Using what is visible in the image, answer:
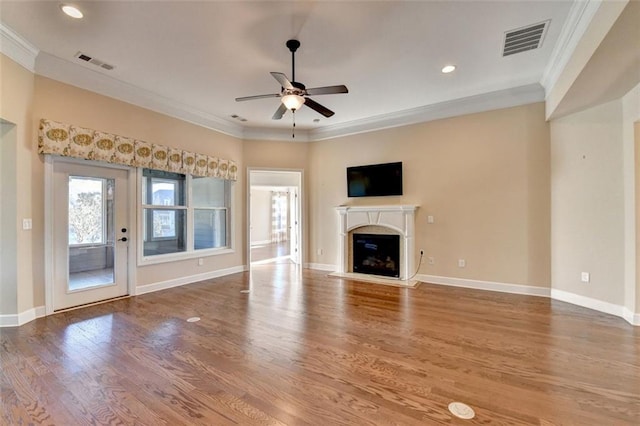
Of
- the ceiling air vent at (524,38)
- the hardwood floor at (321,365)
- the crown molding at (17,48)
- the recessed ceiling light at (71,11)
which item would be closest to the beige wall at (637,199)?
the hardwood floor at (321,365)

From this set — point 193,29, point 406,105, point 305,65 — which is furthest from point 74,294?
point 406,105

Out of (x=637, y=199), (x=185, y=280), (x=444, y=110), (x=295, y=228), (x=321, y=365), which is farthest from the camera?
(x=295, y=228)

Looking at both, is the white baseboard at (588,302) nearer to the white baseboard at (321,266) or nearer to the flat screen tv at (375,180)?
the flat screen tv at (375,180)

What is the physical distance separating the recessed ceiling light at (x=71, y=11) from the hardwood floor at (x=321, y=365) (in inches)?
128

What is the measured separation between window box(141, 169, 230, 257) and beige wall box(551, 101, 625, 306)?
5.89 metres

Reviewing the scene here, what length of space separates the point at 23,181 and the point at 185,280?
268 cm

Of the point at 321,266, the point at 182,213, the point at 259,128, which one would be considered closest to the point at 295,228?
the point at 321,266

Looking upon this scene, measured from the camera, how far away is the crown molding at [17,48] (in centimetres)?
302

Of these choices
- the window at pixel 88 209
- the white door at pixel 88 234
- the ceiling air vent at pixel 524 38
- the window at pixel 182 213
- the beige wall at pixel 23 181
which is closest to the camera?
the ceiling air vent at pixel 524 38

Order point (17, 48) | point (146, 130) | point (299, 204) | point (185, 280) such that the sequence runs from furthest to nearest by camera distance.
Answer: point (299, 204)
point (185, 280)
point (146, 130)
point (17, 48)

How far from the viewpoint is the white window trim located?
179 inches

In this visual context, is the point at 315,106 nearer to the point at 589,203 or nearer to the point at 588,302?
the point at 589,203

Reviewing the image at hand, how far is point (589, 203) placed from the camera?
3.81 metres

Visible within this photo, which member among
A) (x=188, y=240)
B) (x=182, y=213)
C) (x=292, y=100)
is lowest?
(x=188, y=240)
